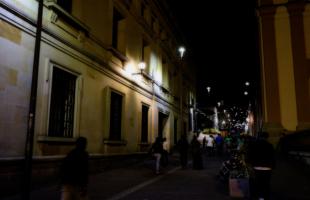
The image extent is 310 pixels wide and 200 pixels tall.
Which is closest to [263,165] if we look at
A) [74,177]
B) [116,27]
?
[74,177]

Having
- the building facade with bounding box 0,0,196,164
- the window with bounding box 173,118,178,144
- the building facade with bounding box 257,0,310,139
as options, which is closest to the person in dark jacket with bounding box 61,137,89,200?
the building facade with bounding box 0,0,196,164

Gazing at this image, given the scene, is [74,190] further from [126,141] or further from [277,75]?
[277,75]

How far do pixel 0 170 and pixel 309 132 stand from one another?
27.1ft

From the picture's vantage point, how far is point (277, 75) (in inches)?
703

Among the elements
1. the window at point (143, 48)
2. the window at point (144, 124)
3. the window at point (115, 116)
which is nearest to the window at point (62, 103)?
the window at point (115, 116)

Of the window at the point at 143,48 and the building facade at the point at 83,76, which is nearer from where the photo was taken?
the building facade at the point at 83,76

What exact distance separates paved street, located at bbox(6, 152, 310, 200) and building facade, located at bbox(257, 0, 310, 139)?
22.7 feet

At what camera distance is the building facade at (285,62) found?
1734cm

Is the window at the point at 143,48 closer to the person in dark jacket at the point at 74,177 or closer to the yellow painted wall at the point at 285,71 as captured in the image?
the yellow painted wall at the point at 285,71

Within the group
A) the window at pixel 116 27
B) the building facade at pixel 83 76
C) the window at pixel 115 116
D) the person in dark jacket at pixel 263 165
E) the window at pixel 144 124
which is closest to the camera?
the person in dark jacket at pixel 263 165

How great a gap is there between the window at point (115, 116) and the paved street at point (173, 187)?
108 inches

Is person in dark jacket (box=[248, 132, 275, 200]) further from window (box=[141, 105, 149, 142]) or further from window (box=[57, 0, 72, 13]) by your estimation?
window (box=[141, 105, 149, 142])

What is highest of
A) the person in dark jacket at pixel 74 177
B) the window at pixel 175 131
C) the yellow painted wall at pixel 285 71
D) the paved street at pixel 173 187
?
the yellow painted wall at pixel 285 71

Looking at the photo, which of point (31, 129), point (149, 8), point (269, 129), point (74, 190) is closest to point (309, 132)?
point (74, 190)
